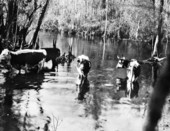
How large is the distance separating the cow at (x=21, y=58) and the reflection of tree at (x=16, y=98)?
4.99 feet

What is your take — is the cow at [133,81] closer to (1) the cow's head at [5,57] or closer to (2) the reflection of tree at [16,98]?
(2) the reflection of tree at [16,98]

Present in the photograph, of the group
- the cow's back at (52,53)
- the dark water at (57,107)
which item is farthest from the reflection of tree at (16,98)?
the cow's back at (52,53)

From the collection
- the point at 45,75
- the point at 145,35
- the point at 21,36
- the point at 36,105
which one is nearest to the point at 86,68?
the point at 45,75

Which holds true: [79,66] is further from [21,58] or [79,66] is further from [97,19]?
[97,19]

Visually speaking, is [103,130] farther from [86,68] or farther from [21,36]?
[21,36]

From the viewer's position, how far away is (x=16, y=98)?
13367mm

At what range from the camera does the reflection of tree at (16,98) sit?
32.6 ft

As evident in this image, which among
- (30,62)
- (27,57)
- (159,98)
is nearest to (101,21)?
(30,62)

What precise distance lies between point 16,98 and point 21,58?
746 cm

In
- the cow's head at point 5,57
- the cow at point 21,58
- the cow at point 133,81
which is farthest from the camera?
the cow at point 21,58

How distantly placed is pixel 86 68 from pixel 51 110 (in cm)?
695

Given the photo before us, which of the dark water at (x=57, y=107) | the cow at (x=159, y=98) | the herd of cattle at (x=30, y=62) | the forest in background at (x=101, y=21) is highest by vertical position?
the forest in background at (x=101, y=21)

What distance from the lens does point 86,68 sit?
60.7 ft

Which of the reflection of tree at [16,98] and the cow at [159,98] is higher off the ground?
the cow at [159,98]
